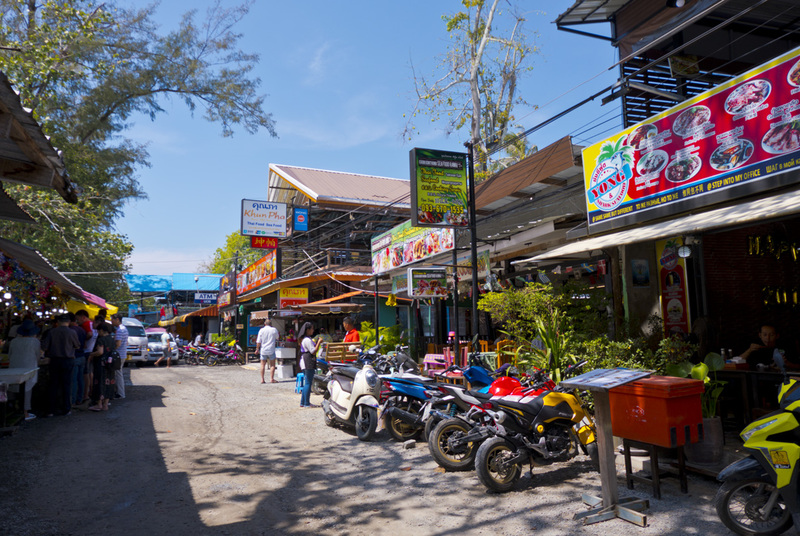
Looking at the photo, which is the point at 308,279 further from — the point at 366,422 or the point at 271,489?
the point at 271,489

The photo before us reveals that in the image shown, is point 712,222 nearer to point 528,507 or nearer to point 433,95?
point 528,507

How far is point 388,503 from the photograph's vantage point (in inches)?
197

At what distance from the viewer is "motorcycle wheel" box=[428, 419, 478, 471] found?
Answer: 19.3 ft

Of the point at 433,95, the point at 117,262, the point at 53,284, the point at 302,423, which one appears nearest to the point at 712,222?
the point at 302,423

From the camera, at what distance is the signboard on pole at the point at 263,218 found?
22812mm

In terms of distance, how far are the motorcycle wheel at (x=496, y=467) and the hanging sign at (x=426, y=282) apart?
568cm

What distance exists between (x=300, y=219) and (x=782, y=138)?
19.3 metres

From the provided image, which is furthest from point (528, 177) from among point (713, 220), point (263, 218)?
point (263, 218)

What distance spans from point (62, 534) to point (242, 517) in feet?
4.52

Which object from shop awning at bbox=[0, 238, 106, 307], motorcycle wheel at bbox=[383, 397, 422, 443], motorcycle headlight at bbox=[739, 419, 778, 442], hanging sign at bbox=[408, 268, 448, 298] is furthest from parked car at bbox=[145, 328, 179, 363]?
motorcycle headlight at bbox=[739, 419, 778, 442]

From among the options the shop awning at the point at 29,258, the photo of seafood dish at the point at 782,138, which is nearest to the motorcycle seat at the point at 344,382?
the shop awning at the point at 29,258

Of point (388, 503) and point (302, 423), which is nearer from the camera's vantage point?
point (388, 503)

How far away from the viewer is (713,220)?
6090 mm

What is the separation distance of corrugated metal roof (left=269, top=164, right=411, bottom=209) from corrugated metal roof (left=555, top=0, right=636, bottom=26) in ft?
41.6
